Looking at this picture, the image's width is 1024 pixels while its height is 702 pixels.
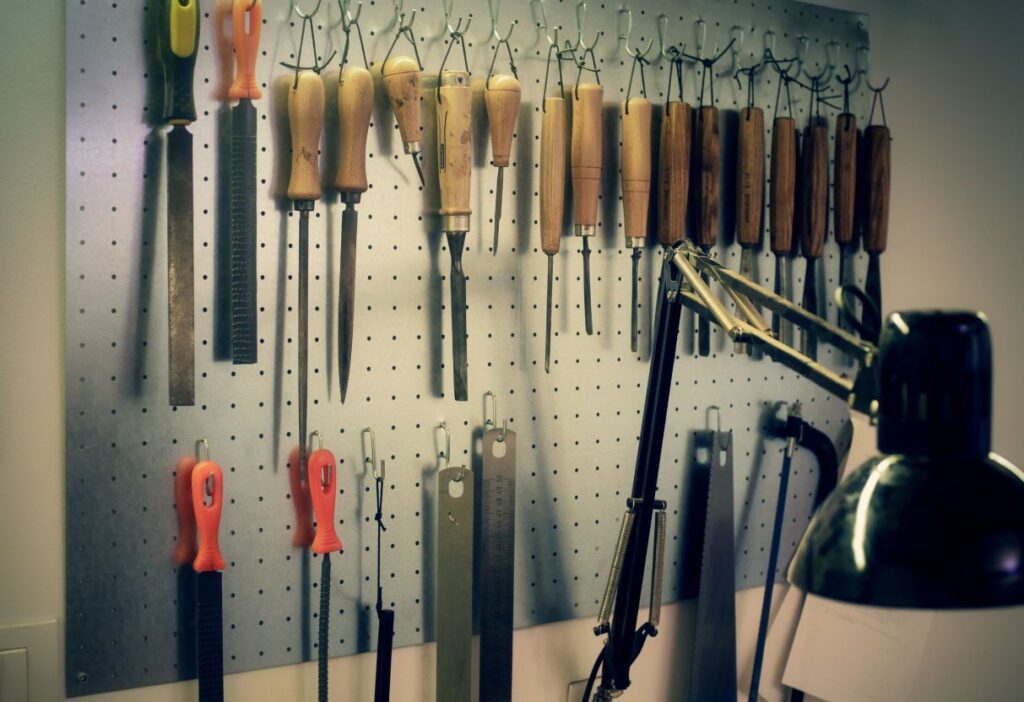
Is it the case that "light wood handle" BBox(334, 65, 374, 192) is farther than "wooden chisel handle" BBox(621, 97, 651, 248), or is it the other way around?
"wooden chisel handle" BBox(621, 97, 651, 248)

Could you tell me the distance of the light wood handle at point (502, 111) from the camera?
1496mm

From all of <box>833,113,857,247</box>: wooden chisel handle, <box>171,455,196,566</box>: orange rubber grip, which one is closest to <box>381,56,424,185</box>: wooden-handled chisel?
<box>171,455,196,566</box>: orange rubber grip

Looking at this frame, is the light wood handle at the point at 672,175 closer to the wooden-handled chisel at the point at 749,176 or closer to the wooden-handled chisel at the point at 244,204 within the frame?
the wooden-handled chisel at the point at 749,176

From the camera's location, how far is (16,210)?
1288mm

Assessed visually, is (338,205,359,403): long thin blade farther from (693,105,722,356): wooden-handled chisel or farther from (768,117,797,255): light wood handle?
(768,117,797,255): light wood handle

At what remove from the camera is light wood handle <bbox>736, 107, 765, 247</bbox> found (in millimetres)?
1752

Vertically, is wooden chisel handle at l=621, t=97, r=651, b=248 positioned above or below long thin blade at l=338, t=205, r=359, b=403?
above

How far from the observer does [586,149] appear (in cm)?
156

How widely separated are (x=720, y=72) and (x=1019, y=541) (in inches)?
48.8

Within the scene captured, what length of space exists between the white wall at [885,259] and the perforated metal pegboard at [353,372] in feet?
0.10

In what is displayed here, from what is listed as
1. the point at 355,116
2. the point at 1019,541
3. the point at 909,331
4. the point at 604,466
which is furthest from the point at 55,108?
the point at 1019,541

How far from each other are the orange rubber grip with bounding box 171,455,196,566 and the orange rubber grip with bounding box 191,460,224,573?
0.02 m

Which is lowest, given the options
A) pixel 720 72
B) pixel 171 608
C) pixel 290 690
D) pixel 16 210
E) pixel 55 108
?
pixel 290 690

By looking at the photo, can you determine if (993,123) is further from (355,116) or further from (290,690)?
(290,690)
